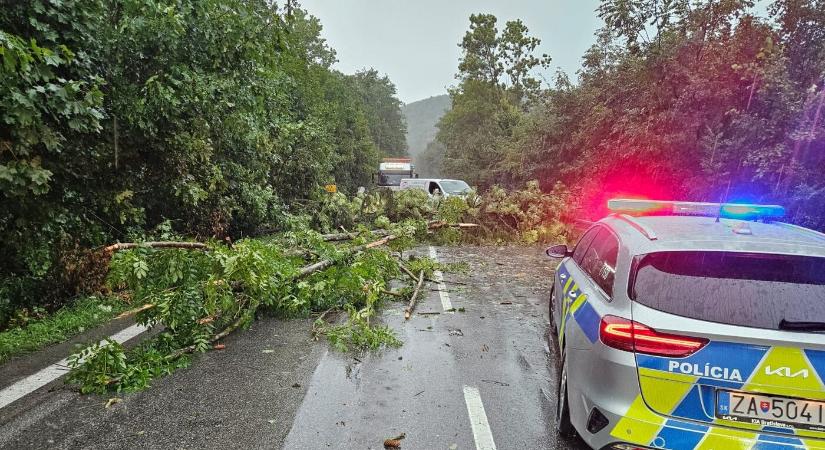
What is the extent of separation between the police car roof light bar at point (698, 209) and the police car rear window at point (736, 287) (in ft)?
3.31

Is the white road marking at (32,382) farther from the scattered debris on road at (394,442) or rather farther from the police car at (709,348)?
the police car at (709,348)

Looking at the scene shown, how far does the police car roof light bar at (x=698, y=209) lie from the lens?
3.61 m

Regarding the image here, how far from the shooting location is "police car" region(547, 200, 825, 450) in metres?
2.29

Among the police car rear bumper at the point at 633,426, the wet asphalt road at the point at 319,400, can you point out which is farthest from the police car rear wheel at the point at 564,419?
the police car rear bumper at the point at 633,426

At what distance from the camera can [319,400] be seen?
152 inches

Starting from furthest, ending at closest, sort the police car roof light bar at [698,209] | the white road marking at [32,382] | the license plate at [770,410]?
the white road marking at [32,382] < the police car roof light bar at [698,209] < the license plate at [770,410]

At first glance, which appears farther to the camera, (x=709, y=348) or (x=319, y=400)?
(x=319, y=400)

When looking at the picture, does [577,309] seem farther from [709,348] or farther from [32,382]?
[32,382]

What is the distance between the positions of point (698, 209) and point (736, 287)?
1.68 metres

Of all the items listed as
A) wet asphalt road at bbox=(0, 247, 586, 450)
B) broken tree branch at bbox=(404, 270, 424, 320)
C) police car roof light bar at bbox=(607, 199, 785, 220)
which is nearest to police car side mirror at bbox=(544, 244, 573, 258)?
police car roof light bar at bbox=(607, 199, 785, 220)

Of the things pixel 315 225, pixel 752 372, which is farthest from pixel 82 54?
pixel 315 225

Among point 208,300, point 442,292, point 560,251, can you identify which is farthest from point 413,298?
point 208,300

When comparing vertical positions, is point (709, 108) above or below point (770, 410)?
above

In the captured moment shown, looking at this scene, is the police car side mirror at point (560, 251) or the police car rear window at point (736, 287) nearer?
the police car rear window at point (736, 287)
